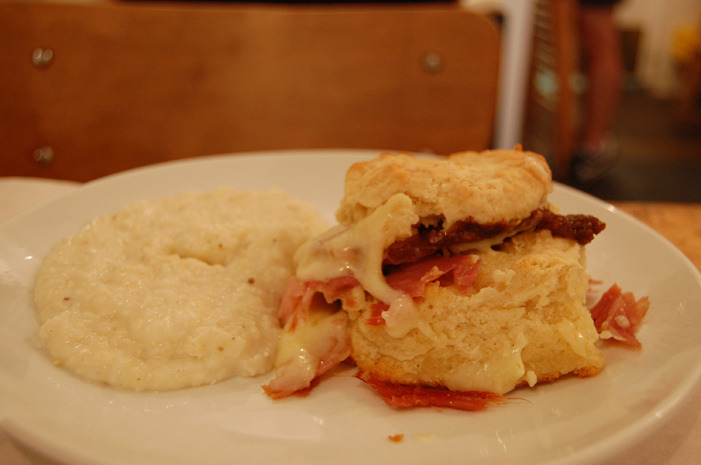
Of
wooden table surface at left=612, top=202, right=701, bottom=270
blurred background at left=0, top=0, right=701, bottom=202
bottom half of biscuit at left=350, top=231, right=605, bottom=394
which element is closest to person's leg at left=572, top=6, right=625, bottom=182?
blurred background at left=0, top=0, right=701, bottom=202

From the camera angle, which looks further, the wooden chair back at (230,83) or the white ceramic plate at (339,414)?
the wooden chair back at (230,83)

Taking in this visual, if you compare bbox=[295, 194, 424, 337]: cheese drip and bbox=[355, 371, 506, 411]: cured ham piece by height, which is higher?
bbox=[295, 194, 424, 337]: cheese drip

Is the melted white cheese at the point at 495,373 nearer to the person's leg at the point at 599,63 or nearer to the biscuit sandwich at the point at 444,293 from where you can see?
the biscuit sandwich at the point at 444,293

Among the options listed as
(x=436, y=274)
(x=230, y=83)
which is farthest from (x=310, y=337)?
(x=230, y=83)

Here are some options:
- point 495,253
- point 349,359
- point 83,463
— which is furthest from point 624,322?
point 83,463

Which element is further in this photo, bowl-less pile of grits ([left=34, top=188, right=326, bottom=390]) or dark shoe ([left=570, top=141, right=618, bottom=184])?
dark shoe ([left=570, top=141, right=618, bottom=184])

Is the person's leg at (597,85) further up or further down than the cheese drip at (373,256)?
further down

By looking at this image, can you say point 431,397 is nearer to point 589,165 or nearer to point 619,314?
point 619,314

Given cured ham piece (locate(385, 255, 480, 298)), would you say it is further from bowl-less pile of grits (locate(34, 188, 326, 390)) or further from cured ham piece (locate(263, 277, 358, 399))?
bowl-less pile of grits (locate(34, 188, 326, 390))

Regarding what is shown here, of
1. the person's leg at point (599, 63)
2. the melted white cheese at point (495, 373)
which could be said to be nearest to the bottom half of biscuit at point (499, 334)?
the melted white cheese at point (495, 373)
